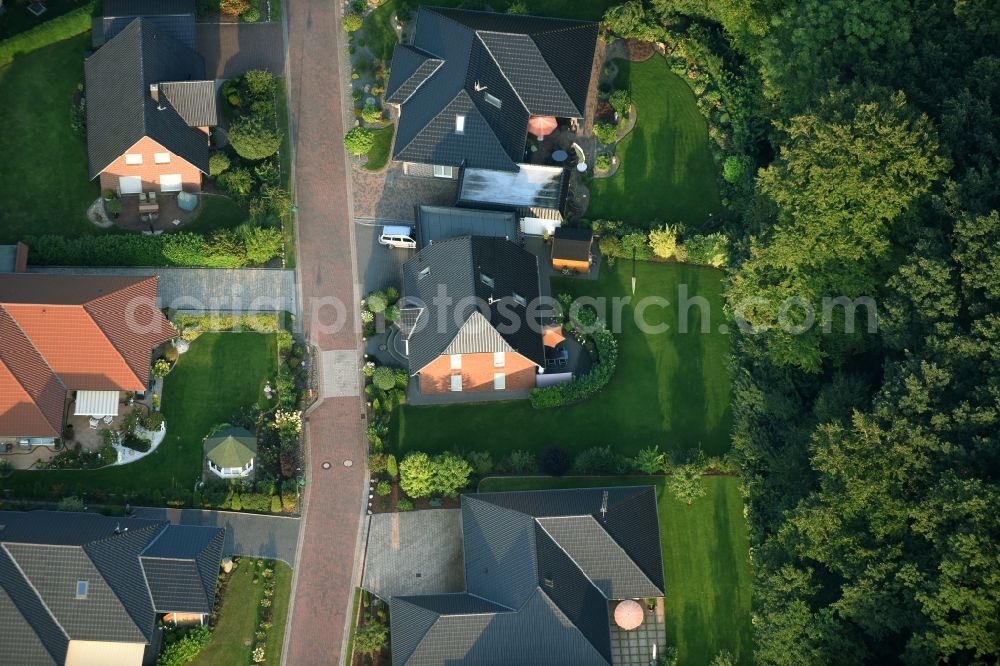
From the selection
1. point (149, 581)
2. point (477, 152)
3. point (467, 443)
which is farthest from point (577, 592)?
point (477, 152)

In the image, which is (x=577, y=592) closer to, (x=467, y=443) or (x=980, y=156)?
(x=467, y=443)

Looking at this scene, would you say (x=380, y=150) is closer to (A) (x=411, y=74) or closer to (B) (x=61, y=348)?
(A) (x=411, y=74)

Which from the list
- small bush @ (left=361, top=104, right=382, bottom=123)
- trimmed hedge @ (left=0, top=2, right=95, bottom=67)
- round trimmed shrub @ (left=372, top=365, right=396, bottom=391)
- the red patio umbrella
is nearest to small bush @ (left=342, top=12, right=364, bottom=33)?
small bush @ (left=361, top=104, right=382, bottom=123)

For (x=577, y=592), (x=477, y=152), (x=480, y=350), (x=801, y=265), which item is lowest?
(x=577, y=592)

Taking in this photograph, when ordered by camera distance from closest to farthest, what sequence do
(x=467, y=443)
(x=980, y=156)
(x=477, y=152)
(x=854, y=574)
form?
(x=854, y=574)
(x=980, y=156)
(x=467, y=443)
(x=477, y=152)

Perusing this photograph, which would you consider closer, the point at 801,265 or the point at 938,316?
the point at 938,316

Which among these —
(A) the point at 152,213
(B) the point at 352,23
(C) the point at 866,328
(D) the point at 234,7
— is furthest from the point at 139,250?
(C) the point at 866,328

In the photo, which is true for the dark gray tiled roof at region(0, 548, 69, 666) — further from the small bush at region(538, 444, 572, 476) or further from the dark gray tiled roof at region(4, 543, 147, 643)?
the small bush at region(538, 444, 572, 476)
